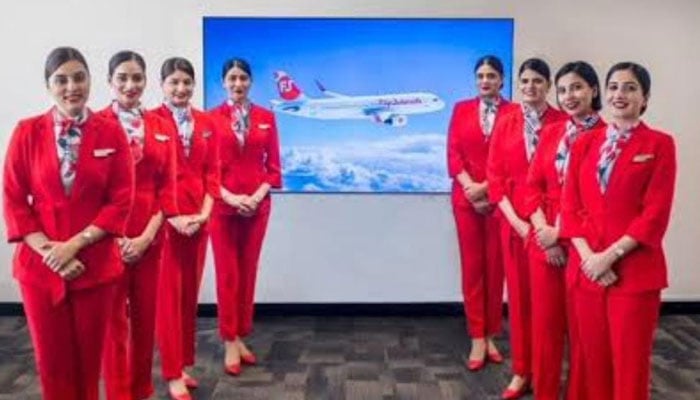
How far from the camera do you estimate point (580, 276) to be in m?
2.92

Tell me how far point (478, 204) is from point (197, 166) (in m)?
1.44

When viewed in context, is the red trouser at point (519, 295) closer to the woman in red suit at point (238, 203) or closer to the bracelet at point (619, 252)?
the bracelet at point (619, 252)

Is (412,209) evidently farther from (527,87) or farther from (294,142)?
(527,87)

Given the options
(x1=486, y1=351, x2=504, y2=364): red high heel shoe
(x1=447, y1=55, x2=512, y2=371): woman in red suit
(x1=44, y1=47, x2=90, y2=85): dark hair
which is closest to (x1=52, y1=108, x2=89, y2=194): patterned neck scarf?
(x1=44, y1=47, x2=90, y2=85): dark hair

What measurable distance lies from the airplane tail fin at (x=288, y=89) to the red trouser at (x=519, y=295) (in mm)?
2019

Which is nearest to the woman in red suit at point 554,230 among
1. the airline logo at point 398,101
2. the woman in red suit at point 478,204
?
the woman in red suit at point 478,204

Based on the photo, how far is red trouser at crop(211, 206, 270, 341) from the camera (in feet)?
14.1

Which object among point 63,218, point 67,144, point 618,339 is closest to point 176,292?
point 63,218

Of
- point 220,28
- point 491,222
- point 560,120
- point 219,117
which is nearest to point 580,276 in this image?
→ point 560,120

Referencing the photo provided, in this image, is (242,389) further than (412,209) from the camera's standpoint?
No

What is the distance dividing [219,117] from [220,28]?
1.20 metres

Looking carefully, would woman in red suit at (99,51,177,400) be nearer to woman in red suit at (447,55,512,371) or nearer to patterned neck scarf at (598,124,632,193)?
woman in red suit at (447,55,512,371)

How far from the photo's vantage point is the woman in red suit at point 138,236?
3.29m

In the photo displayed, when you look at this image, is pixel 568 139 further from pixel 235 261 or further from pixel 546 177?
pixel 235 261
